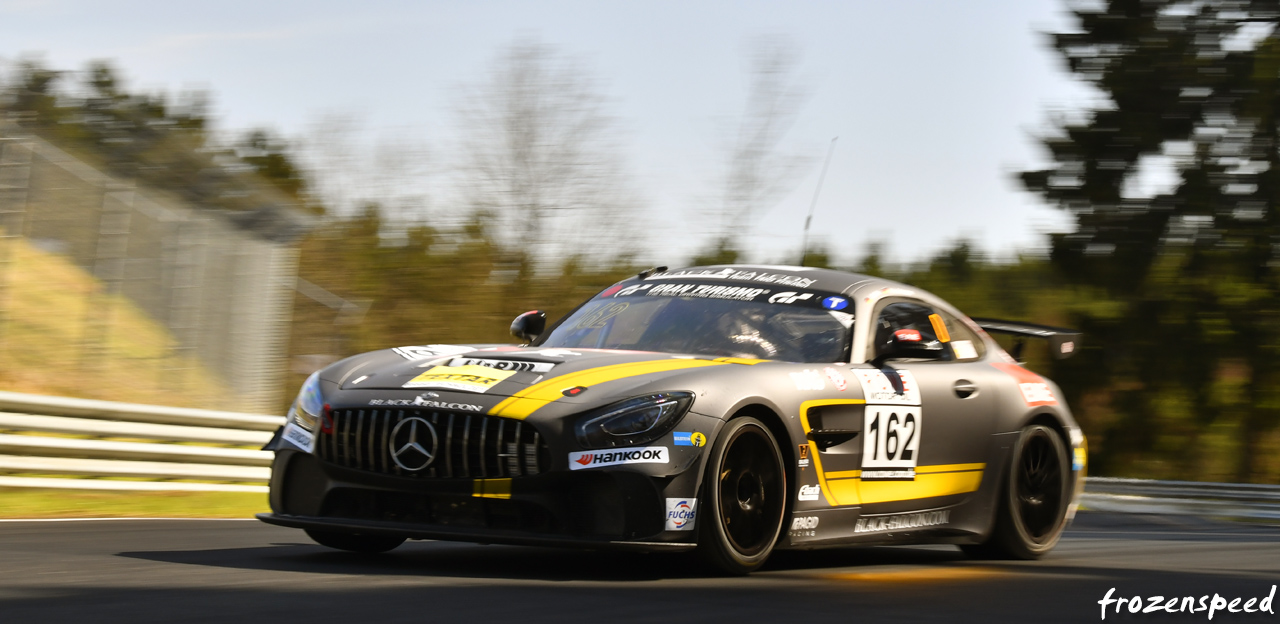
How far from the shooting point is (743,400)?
5695 mm

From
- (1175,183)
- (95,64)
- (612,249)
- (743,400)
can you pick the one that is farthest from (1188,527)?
(1175,183)

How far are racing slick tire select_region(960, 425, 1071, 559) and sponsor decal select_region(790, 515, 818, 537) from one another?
1746 millimetres

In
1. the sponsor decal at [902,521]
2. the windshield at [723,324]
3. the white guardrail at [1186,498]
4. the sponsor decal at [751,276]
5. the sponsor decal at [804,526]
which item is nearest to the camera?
the sponsor decal at [804,526]

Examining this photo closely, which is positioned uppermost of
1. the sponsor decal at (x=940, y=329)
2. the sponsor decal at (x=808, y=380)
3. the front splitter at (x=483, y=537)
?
the sponsor decal at (x=940, y=329)

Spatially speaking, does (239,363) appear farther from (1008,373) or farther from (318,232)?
(1008,373)

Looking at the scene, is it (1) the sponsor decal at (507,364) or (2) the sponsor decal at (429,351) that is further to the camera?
(2) the sponsor decal at (429,351)

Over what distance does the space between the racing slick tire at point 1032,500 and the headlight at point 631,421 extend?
272 centimetres

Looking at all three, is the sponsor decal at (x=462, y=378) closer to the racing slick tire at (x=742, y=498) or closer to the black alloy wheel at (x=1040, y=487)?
the racing slick tire at (x=742, y=498)

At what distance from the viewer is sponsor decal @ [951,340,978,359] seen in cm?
768

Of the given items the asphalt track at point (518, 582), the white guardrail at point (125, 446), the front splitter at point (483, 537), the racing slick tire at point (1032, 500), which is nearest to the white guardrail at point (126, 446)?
the white guardrail at point (125, 446)

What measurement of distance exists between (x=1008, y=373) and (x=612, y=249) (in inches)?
440

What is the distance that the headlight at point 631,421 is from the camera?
534cm

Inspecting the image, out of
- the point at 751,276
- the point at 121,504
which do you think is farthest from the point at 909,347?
the point at 121,504

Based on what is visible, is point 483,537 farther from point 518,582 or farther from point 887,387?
point 887,387
